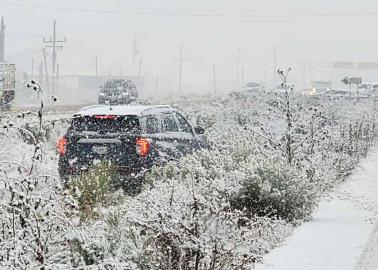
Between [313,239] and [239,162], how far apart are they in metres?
2.42

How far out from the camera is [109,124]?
11242mm

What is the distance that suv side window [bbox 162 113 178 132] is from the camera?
12.2 m

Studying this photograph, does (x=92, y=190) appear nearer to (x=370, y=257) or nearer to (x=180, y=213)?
(x=180, y=213)

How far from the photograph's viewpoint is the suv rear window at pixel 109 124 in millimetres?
11180

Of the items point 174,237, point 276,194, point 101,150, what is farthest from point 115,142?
point 174,237

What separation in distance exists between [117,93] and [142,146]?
92.5ft

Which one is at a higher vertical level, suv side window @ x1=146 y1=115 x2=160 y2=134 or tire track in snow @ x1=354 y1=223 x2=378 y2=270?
suv side window @ x1=146 y1=115 x2=160 y2=134

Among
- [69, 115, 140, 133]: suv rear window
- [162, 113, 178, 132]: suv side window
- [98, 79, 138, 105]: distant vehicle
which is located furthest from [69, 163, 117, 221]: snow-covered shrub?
[98, 79, 138, 105]: distant vehicle

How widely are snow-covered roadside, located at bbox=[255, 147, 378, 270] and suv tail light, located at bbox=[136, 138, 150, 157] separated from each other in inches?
110

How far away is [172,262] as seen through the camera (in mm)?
5504

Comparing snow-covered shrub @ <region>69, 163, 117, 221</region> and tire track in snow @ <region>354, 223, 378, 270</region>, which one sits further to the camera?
snow-covered shrub @ <region>69, 163, 117, 221</region>

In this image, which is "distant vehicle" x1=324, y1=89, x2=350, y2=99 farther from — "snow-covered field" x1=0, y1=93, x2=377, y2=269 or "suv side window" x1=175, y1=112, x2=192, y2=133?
"snow-covered field" x1=0, y1=93, x2=377, y2=269

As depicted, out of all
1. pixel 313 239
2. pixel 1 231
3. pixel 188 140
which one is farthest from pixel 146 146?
pixel 1 231

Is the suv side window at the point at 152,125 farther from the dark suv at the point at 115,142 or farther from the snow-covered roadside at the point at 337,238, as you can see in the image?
the snow-covered roadside at the point at 337,238
